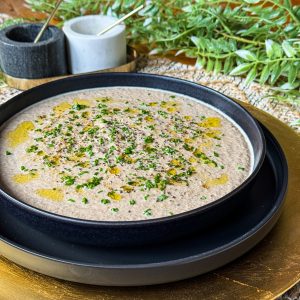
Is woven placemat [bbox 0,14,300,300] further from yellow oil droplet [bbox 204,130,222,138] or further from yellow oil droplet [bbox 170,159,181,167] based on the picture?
yellow oil droplet [bbox 170,159,181,167]

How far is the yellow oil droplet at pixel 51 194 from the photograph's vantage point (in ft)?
3.60

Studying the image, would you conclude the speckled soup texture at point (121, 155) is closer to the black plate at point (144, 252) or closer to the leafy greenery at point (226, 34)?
the black plate at point (144, 252)

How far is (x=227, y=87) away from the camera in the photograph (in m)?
1.83

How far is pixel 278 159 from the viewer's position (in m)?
1.26

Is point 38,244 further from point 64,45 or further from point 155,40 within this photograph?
point 155,40

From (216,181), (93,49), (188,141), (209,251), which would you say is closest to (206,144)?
(188,141)

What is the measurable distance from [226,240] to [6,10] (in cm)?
166

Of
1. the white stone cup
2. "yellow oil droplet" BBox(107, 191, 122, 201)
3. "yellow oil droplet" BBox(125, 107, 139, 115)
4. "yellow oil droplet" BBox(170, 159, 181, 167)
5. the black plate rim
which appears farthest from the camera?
the white stone cup

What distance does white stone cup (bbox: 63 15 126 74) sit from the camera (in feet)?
5.99

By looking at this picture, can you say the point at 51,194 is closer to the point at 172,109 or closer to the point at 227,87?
the point at 172,109

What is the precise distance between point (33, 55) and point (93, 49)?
19 cm

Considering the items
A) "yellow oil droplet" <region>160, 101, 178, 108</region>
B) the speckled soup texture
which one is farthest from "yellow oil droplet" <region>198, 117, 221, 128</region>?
Result: "yellow oil droplet" <region>160, 101, 178, 108</region>

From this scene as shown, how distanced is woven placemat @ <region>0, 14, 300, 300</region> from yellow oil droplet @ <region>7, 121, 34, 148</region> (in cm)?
41

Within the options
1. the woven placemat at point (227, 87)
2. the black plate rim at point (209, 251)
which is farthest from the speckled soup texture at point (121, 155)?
the woven placemat at point (227, 87)
